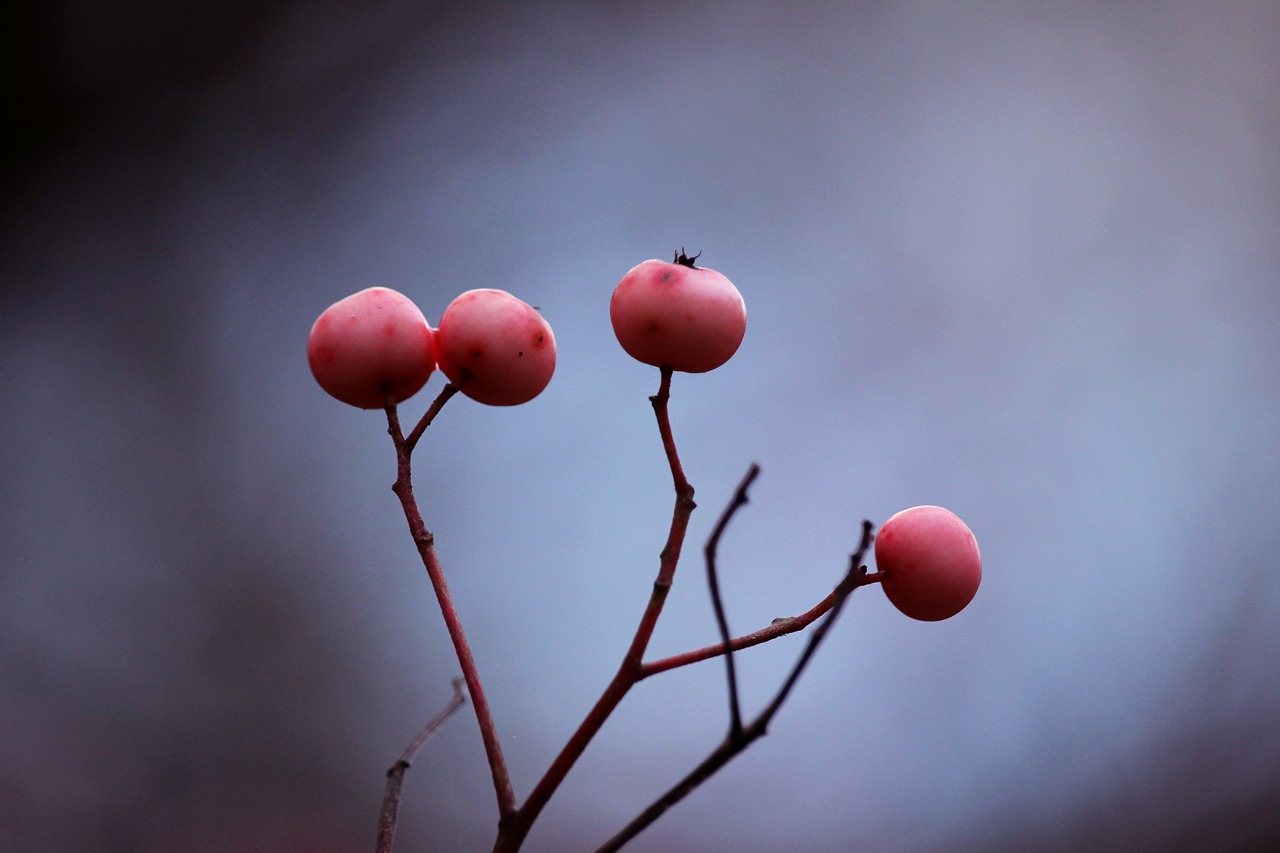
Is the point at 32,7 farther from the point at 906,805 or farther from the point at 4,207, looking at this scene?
the point at 906,805

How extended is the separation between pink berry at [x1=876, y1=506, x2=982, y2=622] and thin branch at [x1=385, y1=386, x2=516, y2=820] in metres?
0.18

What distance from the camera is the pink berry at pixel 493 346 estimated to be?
0.36 meters

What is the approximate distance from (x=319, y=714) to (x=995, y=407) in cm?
162

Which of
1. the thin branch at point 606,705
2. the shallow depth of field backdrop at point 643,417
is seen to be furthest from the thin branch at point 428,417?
the shallow depth of field backdrop at point 643,417

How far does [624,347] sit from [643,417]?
157 centimetres

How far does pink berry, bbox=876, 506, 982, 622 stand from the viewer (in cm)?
35

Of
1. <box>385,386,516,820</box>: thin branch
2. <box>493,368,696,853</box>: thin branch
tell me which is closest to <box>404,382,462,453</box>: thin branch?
<box>385,386,516,820</box>: thin branch

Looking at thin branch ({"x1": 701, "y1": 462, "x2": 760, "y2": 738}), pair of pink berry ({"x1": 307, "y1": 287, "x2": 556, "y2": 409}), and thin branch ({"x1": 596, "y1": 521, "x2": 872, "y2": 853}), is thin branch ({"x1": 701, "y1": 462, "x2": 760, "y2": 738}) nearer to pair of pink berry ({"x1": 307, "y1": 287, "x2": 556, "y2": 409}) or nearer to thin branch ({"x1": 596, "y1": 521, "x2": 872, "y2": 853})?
thin branch ({"x1": 596, "y1": 521, "x2": 872, "y2": 853})

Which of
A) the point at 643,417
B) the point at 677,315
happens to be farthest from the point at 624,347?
the point at 643,417

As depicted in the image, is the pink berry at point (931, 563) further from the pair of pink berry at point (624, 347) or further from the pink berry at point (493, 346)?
the pink berry at point (493, 346)

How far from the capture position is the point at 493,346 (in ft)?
1.18

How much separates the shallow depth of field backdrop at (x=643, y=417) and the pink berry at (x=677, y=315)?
4.66 feet

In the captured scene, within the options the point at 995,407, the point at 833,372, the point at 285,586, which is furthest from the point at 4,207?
the point at 995,407

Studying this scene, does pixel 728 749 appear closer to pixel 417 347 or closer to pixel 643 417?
pixel 417 347
